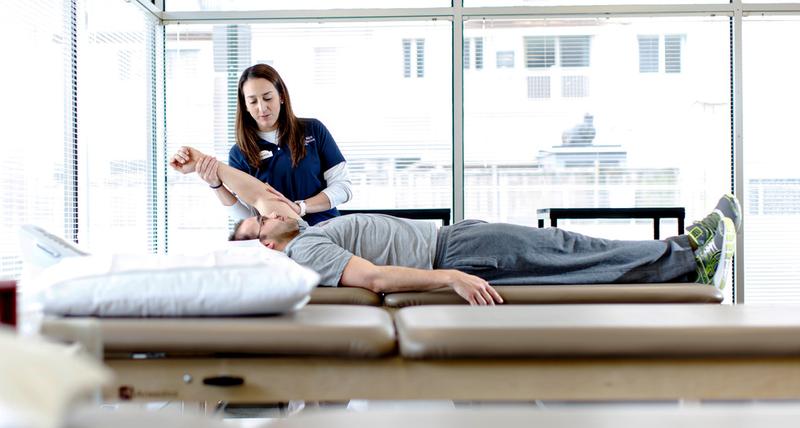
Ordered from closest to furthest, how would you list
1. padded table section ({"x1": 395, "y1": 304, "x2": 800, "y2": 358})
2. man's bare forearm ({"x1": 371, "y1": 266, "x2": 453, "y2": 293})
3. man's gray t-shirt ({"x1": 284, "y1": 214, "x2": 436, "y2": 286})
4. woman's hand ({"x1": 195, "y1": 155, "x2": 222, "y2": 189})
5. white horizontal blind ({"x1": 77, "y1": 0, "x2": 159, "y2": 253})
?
padded table section ({"x1": 395, "y1": 304, "x2": 800, "y2": 358})
man's bare forearm ({"x1": 371, "y1": 266, "x2": 453, "y2": 293})
man's gray t-shirt ({"x1": 284, "y1": 214, "x2": 436, "y2": 286})
woman's hand ({"x1": 195, "y1": 155, "x2": 222, "y2": 189})
white horizontal blind ({"x1": 77, "y1": 0, "x2": 159, "y2": 253})

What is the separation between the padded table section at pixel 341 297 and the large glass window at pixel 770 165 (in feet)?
9.84

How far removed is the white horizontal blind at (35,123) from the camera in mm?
2566

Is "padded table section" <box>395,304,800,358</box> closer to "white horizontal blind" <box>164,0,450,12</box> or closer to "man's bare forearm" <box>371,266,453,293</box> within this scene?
"man's bare forearm" <box>371,266,453,293</box>

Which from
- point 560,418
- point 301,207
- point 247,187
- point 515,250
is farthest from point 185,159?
point 560,418

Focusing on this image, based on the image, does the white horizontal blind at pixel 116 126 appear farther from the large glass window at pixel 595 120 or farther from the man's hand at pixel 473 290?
Answer: the man's hand at pixel 473 290

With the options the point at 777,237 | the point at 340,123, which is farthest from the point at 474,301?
the point at 777,237

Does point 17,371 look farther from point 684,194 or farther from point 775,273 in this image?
point 775,273

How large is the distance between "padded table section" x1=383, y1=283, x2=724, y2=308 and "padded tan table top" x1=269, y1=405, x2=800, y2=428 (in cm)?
132

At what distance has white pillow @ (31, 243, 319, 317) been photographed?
1.48 m

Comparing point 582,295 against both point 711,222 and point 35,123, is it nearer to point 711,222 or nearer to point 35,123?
point 711,222

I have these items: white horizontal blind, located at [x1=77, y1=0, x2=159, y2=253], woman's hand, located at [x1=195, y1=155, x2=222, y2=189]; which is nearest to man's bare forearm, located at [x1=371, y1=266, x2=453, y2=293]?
woman's hand, located at [x1=195, y1=155, x2=222, y2=189]

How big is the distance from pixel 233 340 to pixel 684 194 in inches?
138

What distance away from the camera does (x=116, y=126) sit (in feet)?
12.0

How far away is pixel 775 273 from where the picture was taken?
4.39m
